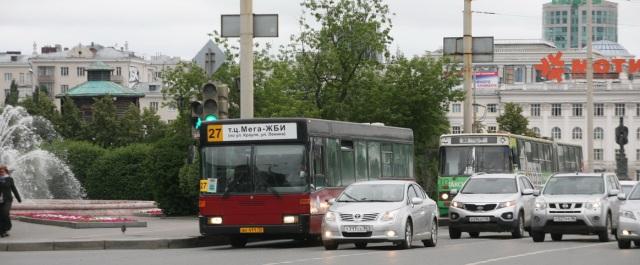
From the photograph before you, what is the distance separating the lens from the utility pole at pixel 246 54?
32688 millimetres

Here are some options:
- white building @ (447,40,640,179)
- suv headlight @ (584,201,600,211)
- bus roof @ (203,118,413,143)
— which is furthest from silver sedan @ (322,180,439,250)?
white building @ (447,40,640,179)


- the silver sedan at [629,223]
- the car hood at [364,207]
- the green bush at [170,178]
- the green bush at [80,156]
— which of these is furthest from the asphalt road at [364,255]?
the green bush at [80,156]

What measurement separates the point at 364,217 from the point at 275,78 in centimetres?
3369

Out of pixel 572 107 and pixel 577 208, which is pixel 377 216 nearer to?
pixel 577 208

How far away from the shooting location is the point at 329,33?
5662cm

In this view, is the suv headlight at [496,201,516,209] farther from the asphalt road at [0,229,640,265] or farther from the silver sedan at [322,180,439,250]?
the silver sedan at [322,180,439,250]

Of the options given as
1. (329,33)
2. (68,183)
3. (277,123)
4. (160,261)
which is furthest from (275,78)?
(160,261)

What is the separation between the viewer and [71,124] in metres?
125

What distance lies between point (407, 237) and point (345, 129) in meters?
5.09

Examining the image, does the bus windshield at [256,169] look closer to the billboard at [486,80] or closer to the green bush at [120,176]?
the green bush at [120,176]

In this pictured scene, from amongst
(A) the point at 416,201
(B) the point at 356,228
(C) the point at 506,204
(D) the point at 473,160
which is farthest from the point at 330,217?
(D) the point at 473,160

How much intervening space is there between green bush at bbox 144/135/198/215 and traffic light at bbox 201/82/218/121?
706 inches

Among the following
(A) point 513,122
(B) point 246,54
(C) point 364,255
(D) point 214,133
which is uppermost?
(B) point 246,54

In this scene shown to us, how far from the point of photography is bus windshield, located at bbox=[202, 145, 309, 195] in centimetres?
2955
